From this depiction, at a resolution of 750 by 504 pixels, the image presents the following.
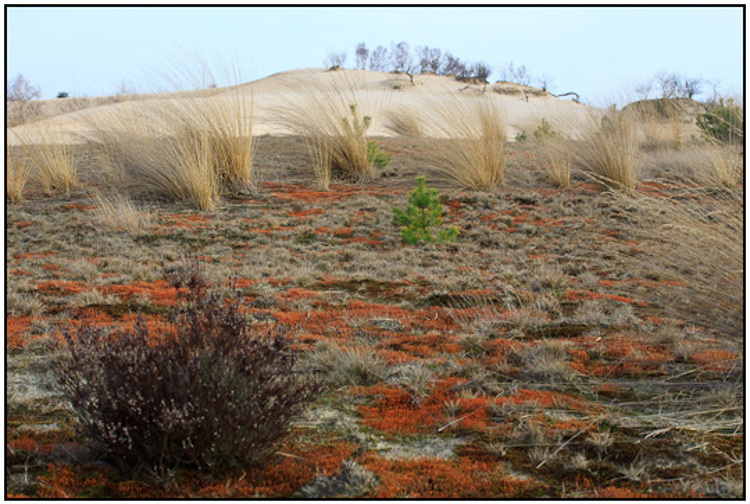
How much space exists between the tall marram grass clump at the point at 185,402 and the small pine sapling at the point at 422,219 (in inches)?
200

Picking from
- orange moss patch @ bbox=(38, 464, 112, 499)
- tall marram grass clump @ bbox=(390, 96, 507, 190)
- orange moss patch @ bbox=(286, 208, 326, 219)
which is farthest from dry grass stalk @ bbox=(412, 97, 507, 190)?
orange moss patch @ bbox=(38, 464, 112, 499)

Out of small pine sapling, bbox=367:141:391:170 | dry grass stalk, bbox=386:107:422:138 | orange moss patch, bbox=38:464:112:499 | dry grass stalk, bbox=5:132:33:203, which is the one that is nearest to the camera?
orange moss patch, bbox=38:464:112:499

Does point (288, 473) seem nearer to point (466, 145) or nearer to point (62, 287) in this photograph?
point (62, 287)

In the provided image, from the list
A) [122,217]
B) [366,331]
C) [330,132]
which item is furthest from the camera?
[330,132]

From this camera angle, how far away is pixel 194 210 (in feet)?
30.3

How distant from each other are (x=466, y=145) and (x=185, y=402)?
332 inches

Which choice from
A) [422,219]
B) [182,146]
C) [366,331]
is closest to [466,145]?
[422,219]

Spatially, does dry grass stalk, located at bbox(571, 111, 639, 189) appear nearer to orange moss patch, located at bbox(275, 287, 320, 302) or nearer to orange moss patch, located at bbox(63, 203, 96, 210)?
orange moss patch, located at bbox(275, 287, 320, 302)

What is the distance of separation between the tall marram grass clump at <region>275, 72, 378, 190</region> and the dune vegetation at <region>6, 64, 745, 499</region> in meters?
1.09

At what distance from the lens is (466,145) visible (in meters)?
10.3

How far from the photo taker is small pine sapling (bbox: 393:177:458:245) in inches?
299

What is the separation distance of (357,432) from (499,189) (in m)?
7.98

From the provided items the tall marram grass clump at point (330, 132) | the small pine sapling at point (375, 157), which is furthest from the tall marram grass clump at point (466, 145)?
the tall marram grass clump at point (330, 132)

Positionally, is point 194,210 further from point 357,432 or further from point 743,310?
point 743,310
